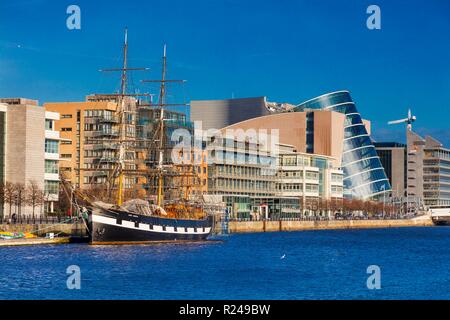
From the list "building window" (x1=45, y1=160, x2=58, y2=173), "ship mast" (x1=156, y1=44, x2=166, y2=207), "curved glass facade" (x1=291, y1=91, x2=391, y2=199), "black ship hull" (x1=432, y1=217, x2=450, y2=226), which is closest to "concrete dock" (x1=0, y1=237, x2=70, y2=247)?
"ship mast" (x1=156, y1=44, x2=166, y2=207)

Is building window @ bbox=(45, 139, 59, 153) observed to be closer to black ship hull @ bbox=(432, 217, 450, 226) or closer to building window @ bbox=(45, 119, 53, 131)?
building window @ bbox=(45, 119, 53, 131)

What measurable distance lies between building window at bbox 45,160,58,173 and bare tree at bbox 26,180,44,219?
5582mm

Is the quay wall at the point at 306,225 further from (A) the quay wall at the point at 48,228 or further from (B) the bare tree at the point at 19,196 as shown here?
(A) the quay wall at the point at 48,228

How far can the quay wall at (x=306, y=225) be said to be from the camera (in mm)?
102062

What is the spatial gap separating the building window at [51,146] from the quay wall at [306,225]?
20457 millimetres

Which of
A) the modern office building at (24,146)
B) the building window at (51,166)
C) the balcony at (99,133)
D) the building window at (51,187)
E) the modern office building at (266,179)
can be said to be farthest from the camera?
the modern office building at (266,179)

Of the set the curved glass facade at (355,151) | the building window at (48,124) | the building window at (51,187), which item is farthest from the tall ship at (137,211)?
the curved glass facade at (355,151)

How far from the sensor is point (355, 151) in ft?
595

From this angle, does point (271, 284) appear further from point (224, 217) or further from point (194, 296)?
point (224, 217)

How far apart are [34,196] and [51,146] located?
41.6 ft

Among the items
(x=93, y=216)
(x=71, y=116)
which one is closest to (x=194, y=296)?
(x=93, y=216)

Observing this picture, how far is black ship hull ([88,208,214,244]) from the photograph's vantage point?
64500mm

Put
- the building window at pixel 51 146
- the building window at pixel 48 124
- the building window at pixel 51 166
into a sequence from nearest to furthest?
1. the building window at pixel 51 166
2. the building window at pixel 51 146
3. the building window at pixel 48 124

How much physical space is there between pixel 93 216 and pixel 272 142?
8191 cm
